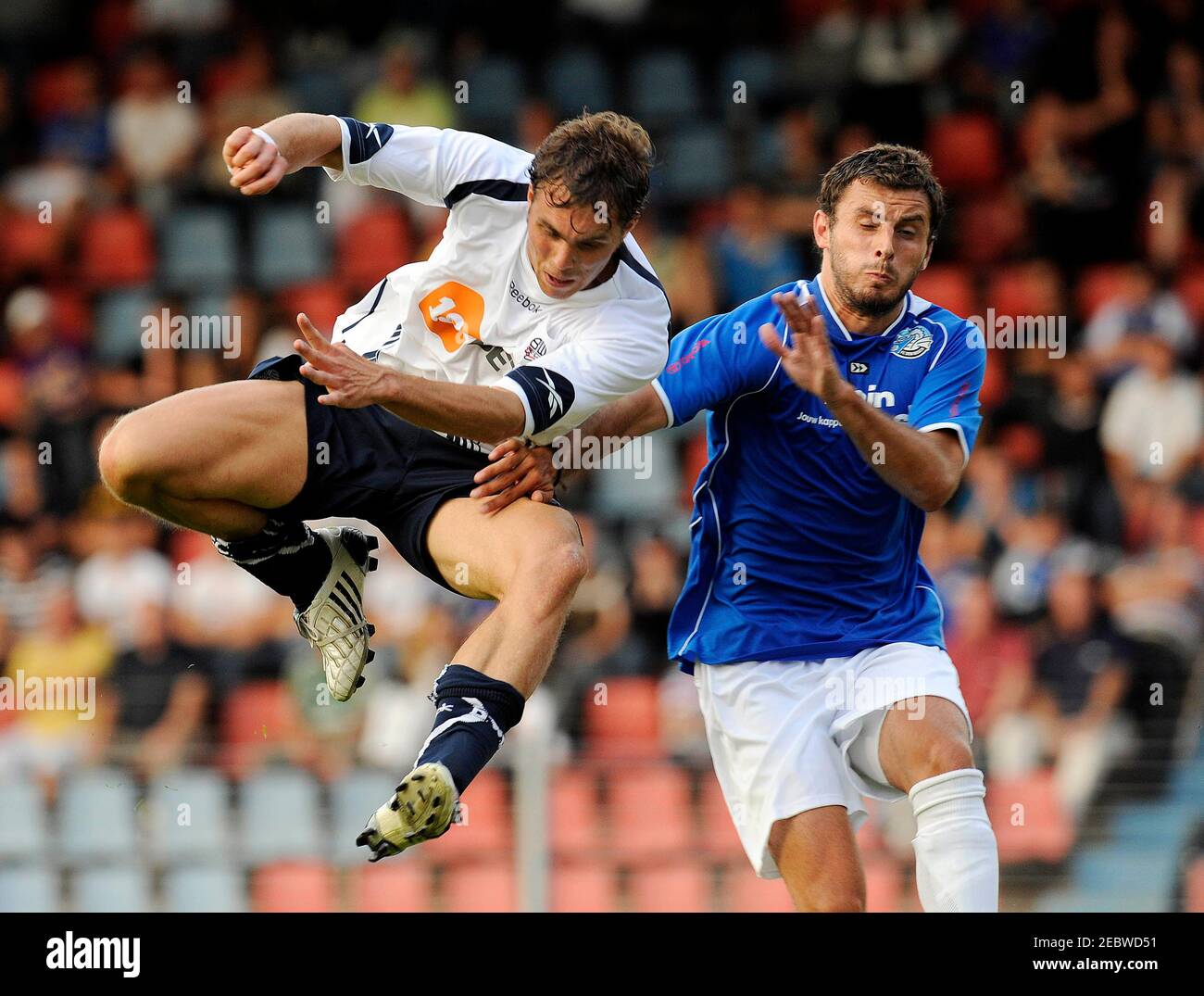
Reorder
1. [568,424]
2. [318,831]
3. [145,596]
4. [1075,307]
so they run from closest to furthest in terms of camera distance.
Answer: [568,424] < [318,831] < [145,596] < [1075,307]

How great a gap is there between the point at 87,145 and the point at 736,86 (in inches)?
168

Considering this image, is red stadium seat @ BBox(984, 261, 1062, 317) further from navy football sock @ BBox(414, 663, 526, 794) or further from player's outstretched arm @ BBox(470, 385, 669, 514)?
navy football sock @ BBox(414, 663, 526, 794)

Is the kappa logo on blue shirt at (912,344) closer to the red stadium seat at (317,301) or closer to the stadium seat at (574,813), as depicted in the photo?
the stadium seat at (574,813)

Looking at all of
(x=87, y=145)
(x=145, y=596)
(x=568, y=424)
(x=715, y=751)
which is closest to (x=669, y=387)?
(x=568, y=424)

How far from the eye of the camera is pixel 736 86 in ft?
35.3

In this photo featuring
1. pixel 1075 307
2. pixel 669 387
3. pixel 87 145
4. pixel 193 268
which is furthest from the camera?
pixel 87 145

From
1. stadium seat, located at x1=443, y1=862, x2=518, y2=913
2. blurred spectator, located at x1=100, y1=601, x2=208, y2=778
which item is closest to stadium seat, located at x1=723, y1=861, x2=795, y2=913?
stadium seat, located at x1=443, y1=862, x2=518, y2=913

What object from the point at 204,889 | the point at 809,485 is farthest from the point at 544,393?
the point at 204,889

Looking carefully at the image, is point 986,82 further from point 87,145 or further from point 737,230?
point 87,145

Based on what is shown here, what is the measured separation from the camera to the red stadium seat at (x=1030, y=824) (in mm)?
7254

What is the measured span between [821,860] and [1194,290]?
6.17 meters

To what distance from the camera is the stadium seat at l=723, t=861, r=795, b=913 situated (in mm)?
7133

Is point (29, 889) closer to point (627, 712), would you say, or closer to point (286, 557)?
point (627, 712)

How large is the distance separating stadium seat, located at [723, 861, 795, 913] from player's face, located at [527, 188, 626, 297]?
3.41m
